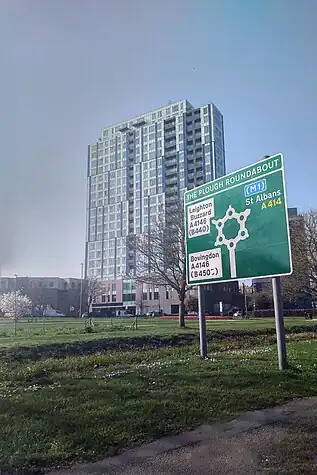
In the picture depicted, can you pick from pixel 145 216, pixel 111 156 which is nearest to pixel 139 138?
pixel 111 156

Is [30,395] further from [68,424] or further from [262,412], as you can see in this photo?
[262,412]

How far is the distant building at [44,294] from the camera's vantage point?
10100 centimetres

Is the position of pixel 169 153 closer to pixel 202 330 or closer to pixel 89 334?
pixel 89 334

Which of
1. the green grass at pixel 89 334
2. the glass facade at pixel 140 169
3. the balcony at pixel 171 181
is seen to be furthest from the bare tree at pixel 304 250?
the balcony at pixel 171 181

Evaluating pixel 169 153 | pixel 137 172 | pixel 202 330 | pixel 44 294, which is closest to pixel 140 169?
pixel 137 172

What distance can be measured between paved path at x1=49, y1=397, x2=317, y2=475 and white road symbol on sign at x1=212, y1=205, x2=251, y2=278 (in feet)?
20.4

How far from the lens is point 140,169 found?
152 metres

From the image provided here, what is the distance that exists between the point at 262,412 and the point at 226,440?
1641mm

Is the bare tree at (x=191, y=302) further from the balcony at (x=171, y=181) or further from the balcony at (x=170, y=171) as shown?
the balcony at (x=170, y=171)

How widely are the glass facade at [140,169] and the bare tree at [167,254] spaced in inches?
3651

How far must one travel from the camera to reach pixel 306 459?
4.75 meters

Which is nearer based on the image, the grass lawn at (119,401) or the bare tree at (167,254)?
the grass lawn at (119,401)

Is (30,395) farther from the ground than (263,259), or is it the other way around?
(263,259)

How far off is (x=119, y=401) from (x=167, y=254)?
3252 cm
